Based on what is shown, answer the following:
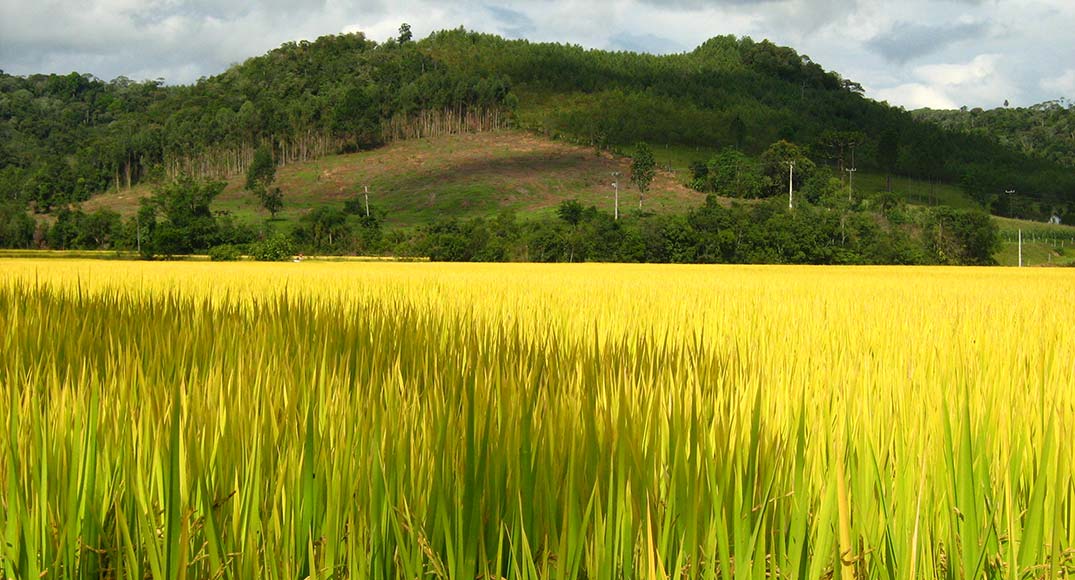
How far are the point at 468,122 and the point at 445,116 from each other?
350 centimetres

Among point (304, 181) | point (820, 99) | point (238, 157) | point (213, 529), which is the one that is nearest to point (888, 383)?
point (213, 529)

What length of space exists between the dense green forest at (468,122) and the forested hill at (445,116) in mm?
327

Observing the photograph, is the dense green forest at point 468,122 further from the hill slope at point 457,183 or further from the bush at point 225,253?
the bush at point 225,253

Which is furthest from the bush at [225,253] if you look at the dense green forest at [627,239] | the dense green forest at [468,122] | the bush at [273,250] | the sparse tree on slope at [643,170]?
the sparse tree on slope at [643,170]

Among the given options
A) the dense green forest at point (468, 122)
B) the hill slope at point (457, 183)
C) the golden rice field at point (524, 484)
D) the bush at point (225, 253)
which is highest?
the dense green forest at point (468, 122)

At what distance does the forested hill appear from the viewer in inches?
3853

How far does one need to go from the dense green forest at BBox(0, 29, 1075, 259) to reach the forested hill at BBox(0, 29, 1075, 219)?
0.33 m

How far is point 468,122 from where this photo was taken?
103 meters

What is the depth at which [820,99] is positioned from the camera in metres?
134

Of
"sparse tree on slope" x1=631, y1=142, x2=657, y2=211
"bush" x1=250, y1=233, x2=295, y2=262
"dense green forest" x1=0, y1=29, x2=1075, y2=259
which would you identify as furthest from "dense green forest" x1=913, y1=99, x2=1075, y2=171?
"bush" x1=250, y1=233, x2=295, y2=262

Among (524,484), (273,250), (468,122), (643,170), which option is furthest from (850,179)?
(524,484)

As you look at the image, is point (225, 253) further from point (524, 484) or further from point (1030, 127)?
point (1030, 127)

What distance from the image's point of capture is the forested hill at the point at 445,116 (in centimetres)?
9788

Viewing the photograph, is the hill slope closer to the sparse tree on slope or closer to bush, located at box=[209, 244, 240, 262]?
the sparse tree on slope
